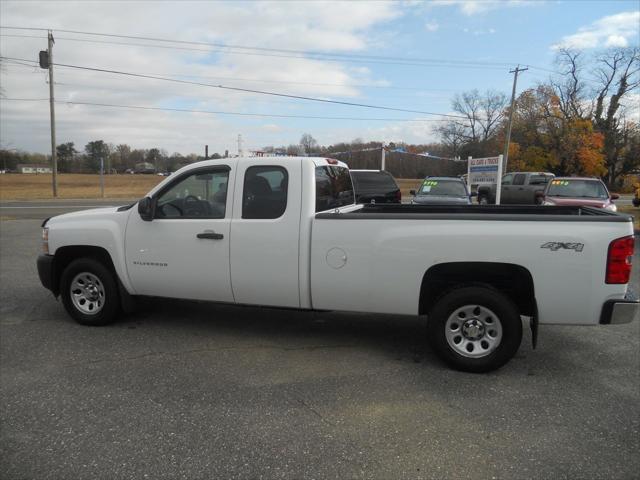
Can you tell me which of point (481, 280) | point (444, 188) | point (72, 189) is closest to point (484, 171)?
point (444, 188)

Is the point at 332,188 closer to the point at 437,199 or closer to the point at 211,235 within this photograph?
the point at 211,235

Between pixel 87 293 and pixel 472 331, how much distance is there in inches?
159

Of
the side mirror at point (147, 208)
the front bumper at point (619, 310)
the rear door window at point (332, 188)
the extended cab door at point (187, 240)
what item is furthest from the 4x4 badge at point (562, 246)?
the side mirror at point (147, 208)

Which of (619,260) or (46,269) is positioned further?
(46,269)

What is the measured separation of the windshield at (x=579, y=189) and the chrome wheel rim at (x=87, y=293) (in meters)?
13.9

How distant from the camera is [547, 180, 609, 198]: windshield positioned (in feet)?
49.1

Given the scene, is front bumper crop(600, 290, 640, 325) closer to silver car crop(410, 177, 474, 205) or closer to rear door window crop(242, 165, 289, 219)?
rear door window crop(242, 165, 289, 219)

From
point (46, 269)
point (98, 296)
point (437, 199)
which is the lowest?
point (98, 296)

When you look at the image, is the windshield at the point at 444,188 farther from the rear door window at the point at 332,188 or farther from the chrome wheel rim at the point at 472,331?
the chrome wheel rim at the point at 472,331

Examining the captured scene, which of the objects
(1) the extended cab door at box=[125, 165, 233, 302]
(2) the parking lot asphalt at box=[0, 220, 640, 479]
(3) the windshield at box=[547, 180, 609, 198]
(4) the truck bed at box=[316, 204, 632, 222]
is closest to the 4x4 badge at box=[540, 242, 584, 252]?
(4) the truck bed at box=[316, 204, 632, 222]

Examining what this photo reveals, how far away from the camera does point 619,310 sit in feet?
12.6

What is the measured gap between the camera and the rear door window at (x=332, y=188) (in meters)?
4.79

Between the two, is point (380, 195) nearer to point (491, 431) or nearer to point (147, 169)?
point (491, 431)

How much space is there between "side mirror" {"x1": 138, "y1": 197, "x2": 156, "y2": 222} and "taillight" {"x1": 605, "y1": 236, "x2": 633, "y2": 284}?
13.4 ft
